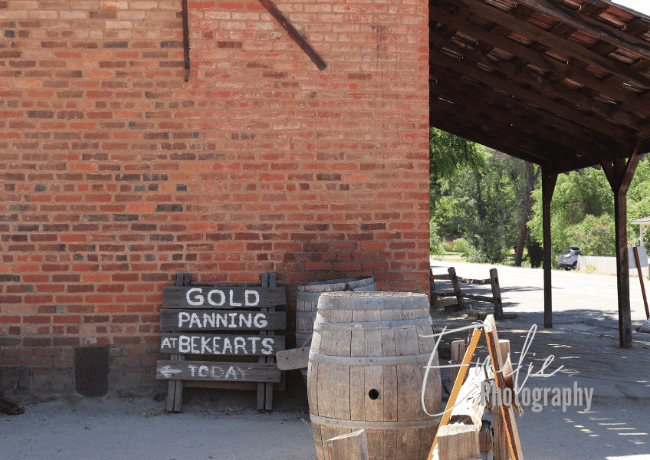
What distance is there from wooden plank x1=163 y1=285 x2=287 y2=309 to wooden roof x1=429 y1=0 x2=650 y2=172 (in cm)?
356

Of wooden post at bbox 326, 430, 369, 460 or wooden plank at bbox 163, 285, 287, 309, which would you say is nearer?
wooden post at bbox 326, 430, 369, 460

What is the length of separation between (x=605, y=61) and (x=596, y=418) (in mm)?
3687

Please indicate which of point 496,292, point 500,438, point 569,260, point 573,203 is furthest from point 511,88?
point 573,203

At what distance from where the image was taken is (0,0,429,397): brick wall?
4.75 metres

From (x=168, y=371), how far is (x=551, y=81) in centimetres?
593

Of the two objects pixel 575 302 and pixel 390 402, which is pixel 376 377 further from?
pixel 575 302

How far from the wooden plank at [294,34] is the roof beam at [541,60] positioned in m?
2.24

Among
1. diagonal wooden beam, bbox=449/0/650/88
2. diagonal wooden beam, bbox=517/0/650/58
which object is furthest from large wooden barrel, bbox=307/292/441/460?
diagonal wooden beam, bbox=449/0/650/88

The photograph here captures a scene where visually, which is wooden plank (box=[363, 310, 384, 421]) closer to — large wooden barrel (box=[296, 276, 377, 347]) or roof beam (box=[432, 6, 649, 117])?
large wooden barrel (box=[296, 276, 377, 347])

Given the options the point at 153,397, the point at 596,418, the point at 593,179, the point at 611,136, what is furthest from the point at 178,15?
the point at 593,179

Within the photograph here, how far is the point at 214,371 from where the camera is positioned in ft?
14.9

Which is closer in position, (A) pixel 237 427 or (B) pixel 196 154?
(A) pixel 237 427

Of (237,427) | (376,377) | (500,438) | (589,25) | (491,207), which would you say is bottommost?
(237,427)

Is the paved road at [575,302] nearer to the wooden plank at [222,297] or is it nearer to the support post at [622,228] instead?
the support post at [622,228]
